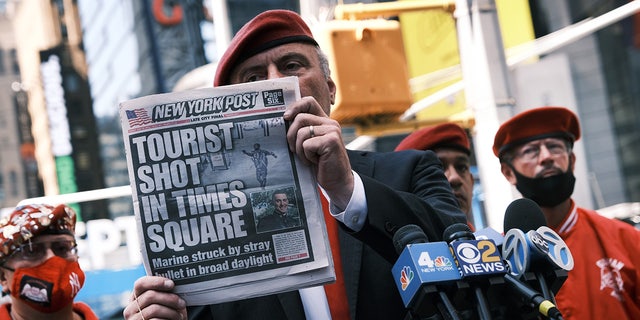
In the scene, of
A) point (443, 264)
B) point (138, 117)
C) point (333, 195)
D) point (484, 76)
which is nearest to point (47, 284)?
point (138, 117)

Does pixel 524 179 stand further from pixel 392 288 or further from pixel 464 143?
pixel 392 288

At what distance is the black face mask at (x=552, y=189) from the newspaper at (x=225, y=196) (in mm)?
2680

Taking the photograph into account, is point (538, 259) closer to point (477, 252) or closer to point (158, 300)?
point (477, 252)

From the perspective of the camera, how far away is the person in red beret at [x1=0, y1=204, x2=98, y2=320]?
4734 millimetres

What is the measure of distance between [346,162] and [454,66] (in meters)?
8.56

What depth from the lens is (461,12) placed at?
6.26 metres

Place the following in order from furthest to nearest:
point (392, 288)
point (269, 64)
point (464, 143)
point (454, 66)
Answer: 1. point (454, 66)
2. point (464, 143)
3. point (269, 64)
4. point (392, 288)

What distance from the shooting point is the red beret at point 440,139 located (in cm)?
519

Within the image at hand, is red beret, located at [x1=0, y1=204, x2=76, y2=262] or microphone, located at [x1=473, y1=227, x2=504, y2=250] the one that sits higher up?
red beret, located at [x1=0, y1=204, x2=76, y2=262]

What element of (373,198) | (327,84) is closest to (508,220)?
(373,198)

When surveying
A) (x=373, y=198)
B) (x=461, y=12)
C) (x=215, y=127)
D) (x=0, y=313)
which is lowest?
(x=0, y=313)

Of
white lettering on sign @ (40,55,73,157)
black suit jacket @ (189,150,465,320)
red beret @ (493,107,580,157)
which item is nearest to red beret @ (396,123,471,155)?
red beret @ (493,107,580,157)

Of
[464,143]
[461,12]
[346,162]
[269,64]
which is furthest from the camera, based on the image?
[461,12]

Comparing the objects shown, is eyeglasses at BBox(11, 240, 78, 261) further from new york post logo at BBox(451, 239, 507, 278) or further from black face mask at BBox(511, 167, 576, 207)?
new york post logo at BBox(451, 239, 507, 278)
